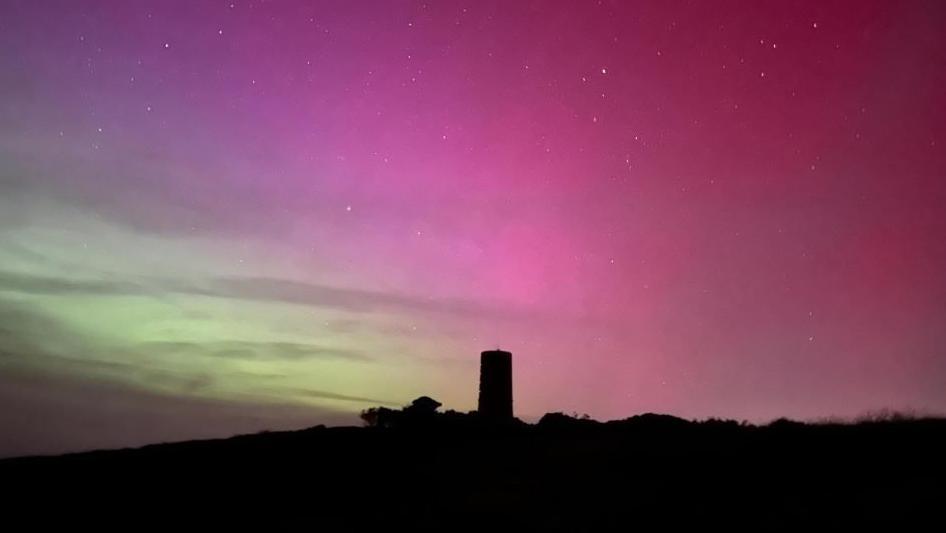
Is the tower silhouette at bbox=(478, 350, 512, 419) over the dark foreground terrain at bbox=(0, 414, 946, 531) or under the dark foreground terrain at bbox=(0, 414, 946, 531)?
over

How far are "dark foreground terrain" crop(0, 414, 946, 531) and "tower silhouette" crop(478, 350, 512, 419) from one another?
2651mm

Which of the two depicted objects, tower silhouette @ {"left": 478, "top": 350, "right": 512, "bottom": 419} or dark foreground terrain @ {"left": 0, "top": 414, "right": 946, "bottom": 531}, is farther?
tower silhouette @ {"left": 478, "top": 350, "right": 512, "bottom": 419}

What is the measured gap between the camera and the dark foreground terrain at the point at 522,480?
11.0 m

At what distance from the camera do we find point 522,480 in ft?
45.0

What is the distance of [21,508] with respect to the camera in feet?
46.4

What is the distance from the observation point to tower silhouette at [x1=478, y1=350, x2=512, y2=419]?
71.5 ft

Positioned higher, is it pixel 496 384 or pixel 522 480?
pixel 496 384

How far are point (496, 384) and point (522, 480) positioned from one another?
8287 mm

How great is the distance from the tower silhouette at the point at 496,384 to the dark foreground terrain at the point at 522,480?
2.65 m

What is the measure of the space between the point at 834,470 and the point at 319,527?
8.22 meters

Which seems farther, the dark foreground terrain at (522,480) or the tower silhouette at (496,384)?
the tower silhouette at (496,384)

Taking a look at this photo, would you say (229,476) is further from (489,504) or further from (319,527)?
(489,504)

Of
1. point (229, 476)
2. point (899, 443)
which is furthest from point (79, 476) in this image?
point (899, 443)

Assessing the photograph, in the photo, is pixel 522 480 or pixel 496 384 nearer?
pixel 522 480
